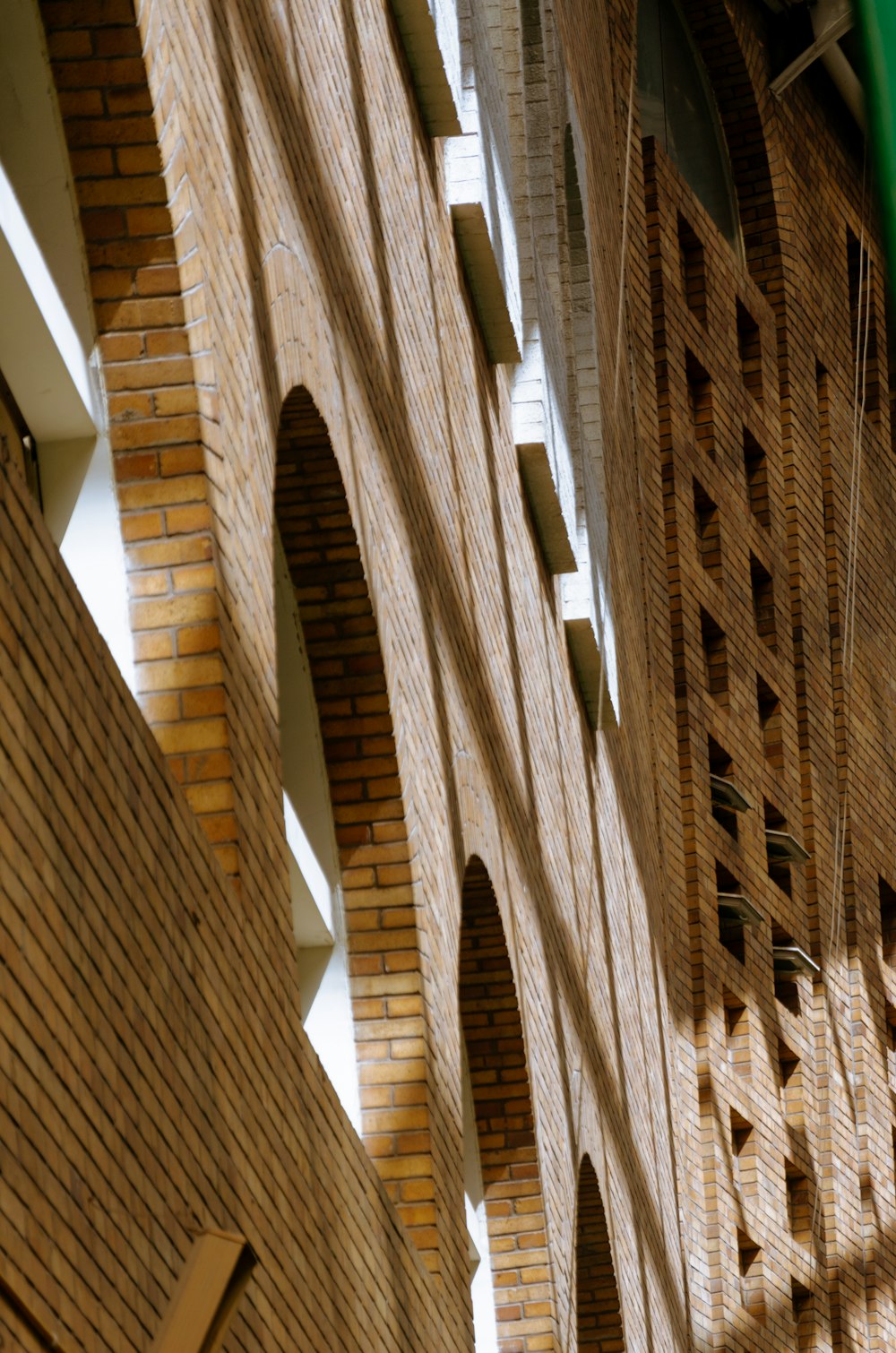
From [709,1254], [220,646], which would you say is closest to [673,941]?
[709,1254]

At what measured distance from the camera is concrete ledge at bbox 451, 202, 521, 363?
27.3 feet

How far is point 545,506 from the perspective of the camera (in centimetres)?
997

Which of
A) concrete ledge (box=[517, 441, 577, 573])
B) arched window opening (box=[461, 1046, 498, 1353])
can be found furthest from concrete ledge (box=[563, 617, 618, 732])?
arched window opening (box=[461, 1046, 498, 1353])

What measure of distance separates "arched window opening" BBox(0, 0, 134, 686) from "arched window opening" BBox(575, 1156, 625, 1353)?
6125 mm

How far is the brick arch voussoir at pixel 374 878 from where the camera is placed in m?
6.11

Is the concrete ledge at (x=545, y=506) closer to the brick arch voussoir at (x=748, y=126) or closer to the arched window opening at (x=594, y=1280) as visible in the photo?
the arched window opening at (x=594, y=1280)

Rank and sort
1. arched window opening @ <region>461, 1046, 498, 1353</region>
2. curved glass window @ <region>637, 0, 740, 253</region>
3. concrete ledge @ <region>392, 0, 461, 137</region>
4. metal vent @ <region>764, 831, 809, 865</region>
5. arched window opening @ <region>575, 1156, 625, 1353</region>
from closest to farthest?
→ concrete ledge @ <region>392, 0, 461, 137</region>
arched window opening @ <region>461, 1046, 498, 1353</region>
arched window opening @ <region>575, 1156, 625, 1353</region>
metal vent @ <region>764, 831, 809, 865</region>
curved glass window @ <region>637, 0, 740, 253</region>

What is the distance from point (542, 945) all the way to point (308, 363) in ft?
13.0

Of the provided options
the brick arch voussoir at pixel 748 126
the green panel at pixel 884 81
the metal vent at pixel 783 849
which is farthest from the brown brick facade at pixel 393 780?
the green panel at pixel 884 81

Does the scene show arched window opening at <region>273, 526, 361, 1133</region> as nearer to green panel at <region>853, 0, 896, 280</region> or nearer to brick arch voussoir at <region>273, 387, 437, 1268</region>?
brick arch voussoir at <region>273, 387, 437, 1268</region>

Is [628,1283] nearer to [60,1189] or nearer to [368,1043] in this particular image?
[368,1043]

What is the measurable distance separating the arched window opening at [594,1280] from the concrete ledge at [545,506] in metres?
2.63

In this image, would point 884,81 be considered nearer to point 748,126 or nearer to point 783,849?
point 783,849

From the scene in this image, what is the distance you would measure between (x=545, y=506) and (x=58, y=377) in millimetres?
5896
